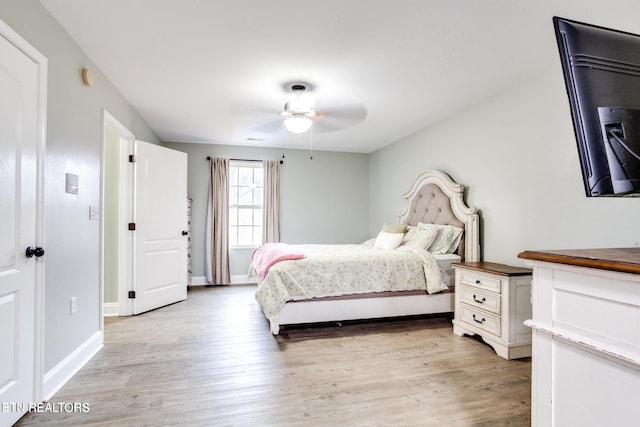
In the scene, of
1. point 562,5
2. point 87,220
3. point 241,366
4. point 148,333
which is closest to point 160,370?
point 241,366

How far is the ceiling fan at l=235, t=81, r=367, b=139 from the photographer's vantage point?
3282 mm

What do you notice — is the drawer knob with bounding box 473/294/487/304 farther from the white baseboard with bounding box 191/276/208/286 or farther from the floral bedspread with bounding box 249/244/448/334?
the white baseboard with bounding box 191/276/208/286

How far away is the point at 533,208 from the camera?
9.34 feet

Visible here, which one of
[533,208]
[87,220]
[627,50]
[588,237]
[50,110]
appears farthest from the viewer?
[533,208]

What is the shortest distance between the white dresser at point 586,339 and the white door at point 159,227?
3.93 metres

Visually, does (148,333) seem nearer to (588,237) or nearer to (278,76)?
(278,76)

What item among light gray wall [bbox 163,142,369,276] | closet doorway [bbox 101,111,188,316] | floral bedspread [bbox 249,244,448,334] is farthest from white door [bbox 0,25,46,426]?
light gray wall [bbox 163,142,369,276]

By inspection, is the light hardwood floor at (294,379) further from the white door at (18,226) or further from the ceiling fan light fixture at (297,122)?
the ceiling fan light fixture at (297,122)

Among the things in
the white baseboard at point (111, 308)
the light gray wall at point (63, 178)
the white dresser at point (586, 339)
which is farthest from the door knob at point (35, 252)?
the white dresser at point (586, 339)

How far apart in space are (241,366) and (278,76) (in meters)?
2.43

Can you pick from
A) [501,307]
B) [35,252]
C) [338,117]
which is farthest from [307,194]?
[35,252]

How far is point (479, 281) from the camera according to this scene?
115 inches

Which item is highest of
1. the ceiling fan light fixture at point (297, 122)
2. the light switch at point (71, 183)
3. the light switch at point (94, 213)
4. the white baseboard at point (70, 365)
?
the ceiling fan light fixture at point (297, 122)

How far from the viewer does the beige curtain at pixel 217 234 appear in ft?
17.9
